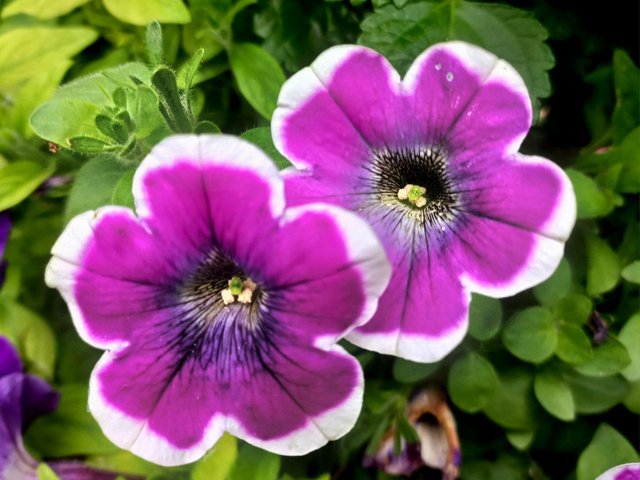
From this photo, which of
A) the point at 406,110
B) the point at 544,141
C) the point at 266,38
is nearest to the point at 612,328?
the point at 544,141

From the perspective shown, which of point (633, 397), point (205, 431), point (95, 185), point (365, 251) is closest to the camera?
point (365, 251)

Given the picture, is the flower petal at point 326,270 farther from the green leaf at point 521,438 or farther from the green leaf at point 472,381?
the green leaf at point 521,438

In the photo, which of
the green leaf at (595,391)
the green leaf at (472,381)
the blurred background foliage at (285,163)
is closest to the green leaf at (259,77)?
the blurred background foliage at (285,163)

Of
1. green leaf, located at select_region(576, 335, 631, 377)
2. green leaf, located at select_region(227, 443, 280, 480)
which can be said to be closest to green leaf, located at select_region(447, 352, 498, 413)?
green leaf, located at select_region(576, 335, 631, 377)

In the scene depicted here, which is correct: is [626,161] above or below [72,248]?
below

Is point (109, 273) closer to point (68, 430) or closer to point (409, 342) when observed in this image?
point (409, 342)

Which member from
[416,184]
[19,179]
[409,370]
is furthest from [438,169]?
[19,179]
